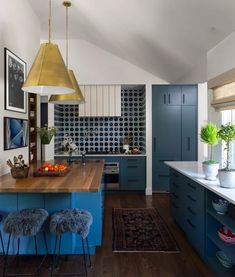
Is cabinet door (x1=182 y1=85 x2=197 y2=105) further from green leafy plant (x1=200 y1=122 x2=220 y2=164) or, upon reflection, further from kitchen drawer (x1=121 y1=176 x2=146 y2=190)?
green leafy plant (x1=200 y1=122 x2=220 y2=164)

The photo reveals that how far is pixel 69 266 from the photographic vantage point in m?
2.61

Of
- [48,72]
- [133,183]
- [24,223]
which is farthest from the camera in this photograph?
[133,183]

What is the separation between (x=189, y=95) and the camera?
5.53m

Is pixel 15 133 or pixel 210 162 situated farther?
pixel 15 133

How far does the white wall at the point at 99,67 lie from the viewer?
568cm

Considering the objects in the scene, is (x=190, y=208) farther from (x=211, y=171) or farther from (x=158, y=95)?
(x=158, y=95)

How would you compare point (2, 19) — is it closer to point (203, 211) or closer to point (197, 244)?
point (203, 211)

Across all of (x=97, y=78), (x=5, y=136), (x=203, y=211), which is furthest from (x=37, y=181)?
(x=97, y=78)

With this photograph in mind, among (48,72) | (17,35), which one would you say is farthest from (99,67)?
(48,72)

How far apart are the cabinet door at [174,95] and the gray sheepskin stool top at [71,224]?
372 centimetres

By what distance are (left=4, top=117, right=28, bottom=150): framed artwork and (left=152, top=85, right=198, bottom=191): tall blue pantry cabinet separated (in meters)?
2.72

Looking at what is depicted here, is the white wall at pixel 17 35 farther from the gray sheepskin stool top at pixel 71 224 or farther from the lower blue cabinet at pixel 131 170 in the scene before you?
the lower blue cabinet at pixel 131 170

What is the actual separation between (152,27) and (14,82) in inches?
78.3

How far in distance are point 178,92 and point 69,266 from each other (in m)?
4.05
